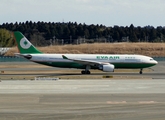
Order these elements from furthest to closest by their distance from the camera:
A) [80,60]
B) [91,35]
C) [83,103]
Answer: [91,35] → [80,60] → [83,103]

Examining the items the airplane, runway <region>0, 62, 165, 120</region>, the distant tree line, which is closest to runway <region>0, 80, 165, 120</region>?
runway <region>0, 62, 165, 120</region>

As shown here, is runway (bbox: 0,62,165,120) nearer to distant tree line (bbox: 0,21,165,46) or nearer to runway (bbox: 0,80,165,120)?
runway (bbox: 0,80,165,120)

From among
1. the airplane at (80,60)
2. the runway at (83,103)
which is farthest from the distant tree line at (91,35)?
the runway at (83,103)

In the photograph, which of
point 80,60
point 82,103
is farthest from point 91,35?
point 82,103

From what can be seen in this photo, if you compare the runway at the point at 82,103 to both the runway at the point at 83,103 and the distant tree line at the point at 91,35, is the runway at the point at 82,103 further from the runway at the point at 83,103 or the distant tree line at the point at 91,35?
the distant tree line at the point at 91,35

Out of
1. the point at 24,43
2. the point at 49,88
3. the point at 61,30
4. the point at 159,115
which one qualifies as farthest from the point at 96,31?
the point at 159,115

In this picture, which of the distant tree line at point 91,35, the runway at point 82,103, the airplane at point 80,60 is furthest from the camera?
the distant tree line at point 91,35

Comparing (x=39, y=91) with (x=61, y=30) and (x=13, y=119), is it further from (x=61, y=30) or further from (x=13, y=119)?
(x=61, y=30)

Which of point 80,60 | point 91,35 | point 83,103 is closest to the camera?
point 83,103

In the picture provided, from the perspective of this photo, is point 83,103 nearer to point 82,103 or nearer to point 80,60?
point 82,103

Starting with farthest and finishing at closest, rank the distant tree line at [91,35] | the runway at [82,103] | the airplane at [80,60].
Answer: the distant tree line at [91,35] < the airplane at [80,60] < the runway at [82,103]

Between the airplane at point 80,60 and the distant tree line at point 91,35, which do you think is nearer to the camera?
the airplane at point 80,60

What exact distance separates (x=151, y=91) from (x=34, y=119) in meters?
15.0

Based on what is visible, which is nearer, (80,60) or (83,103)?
(83,103)
